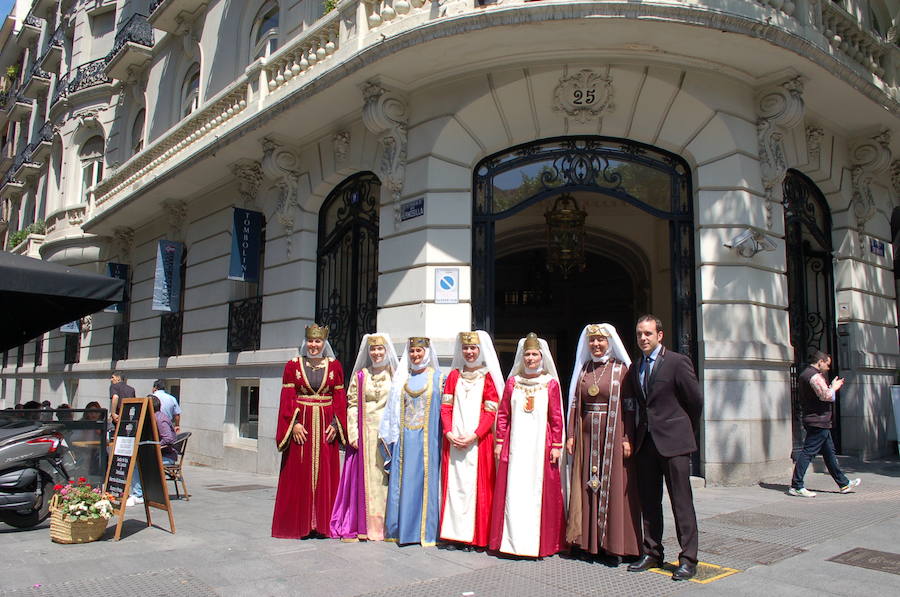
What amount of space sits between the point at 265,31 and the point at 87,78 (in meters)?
11.5

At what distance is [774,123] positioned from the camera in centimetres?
1046

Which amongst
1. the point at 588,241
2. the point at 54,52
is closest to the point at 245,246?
the point at 588,241

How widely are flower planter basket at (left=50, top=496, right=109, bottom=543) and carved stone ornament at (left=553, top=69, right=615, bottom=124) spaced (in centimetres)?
786

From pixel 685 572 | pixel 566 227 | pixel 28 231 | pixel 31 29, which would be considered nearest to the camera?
pixel 685 572

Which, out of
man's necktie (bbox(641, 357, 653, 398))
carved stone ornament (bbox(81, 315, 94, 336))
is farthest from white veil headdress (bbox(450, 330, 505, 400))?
carved stone ornament (bbox(81, 315, 94, 336))

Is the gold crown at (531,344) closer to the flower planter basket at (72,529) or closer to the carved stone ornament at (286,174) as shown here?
the flower planter basket at (72,529)

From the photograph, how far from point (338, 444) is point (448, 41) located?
562 centimetres

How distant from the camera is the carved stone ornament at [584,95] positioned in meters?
10.4

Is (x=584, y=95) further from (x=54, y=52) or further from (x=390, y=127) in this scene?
(x=54, y=52)

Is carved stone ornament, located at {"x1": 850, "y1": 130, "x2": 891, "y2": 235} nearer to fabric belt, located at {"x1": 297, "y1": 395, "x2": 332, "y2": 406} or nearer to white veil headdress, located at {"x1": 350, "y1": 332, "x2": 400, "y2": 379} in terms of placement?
white veil headdress, located at {"x1": 350, "y1": 332, "x2": 400, "y2": 379}

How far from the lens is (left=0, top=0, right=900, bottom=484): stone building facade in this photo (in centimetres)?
988

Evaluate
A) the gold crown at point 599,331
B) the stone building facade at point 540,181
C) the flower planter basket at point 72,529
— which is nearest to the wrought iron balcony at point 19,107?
the stone building facade at point 540,181

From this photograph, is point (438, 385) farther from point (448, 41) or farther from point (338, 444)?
point (448, 41)

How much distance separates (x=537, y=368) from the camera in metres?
6.31
